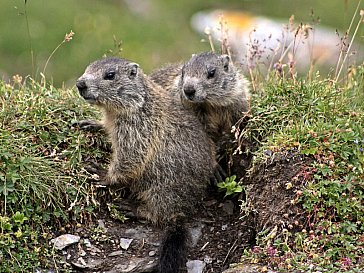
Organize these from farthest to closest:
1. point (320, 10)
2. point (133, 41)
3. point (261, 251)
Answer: point (320, 10)
point (133, 41)
point (261, 251)

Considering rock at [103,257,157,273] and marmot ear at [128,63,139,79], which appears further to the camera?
marmot ear at [128,63,139,79]

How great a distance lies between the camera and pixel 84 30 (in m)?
14.3

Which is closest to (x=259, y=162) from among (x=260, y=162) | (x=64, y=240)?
(x=260, y=162)

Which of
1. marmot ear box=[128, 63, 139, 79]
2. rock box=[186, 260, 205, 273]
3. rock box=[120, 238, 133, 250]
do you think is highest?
marmot ear box=[128, 63, 139, 79]

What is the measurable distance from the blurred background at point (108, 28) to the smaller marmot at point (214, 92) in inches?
199

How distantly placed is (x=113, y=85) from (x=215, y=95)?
1.05 meters

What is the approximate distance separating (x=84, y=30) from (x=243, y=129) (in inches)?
322

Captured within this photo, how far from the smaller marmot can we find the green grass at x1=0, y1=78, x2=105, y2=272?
3.14ft

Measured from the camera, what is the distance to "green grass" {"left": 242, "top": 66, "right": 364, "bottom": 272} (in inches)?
213

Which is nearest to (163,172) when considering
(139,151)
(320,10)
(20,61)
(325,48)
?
(139,151)

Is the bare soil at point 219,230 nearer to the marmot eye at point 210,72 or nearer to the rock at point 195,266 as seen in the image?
the rock at point 195,266

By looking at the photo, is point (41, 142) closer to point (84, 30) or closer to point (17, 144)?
point (17, 144)

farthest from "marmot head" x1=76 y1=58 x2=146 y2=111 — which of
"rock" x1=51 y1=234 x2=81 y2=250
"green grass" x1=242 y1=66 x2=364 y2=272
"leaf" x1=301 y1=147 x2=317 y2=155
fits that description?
"leaf" x1=301 y1=147 x2=317 y2=155

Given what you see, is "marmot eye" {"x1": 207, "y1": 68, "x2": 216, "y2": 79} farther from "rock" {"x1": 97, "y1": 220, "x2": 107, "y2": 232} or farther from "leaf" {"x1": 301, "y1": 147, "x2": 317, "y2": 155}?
"rock" {"x1": 97, "y1": 220, "x2": 107, "y2": 232}
